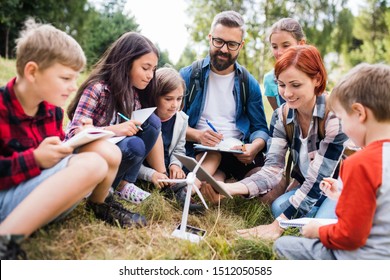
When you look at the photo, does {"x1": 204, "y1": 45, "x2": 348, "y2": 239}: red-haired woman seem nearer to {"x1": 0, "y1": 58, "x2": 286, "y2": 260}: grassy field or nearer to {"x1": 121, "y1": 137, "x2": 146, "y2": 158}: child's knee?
{"x1": 0, "y1": 58, "x2": 286, "y2": 260}: grassy field

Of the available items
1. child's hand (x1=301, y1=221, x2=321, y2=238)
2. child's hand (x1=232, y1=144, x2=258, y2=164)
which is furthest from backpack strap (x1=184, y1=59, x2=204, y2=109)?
child's hand (x1=301, y1=221, x2=321, y2=238)

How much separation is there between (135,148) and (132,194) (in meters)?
0.39

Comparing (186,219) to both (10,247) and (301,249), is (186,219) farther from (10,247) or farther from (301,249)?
(10,247)

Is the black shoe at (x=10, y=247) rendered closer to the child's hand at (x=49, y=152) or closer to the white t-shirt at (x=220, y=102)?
the child's hand at (x=49, y=152)

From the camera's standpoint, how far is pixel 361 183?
1722 mm

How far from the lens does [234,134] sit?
3.65 metres

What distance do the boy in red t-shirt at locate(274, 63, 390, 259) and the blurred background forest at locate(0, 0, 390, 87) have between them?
48.4 feet

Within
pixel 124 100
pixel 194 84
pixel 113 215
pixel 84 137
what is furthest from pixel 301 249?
pixel 194 84

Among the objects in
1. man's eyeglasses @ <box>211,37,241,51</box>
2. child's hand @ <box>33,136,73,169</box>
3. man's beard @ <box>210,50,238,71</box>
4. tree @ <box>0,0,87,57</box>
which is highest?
tree @ <box>0,0,87,57</box>

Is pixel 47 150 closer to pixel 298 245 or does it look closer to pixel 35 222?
pixel 35 222

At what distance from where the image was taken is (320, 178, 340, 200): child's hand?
228cm

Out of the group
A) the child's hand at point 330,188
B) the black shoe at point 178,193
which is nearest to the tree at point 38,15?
the black shoe at point 178,193

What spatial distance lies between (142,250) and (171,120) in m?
1.50

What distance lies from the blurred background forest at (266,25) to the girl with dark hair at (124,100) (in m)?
13.4
